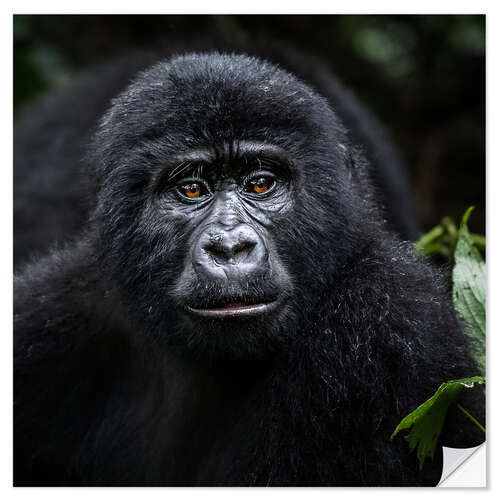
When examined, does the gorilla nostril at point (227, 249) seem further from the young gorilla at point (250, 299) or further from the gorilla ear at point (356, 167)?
the gorilla ear at point (356, 167)

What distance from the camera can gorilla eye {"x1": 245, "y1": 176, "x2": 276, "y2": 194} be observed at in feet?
10.2

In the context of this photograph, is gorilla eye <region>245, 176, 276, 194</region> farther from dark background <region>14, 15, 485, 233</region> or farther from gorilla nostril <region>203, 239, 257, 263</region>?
dark background <region>14, 15, 485, 233</region>

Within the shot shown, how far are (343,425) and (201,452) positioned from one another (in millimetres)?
778

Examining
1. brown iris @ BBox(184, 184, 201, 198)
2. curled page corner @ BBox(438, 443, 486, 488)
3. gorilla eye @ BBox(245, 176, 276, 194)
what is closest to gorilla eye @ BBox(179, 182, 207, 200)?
brown iris @ BBox(184, 184, 201, 198)

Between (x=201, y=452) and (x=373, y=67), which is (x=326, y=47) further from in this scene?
(x=201, y=452)

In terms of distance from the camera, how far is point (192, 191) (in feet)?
10.3

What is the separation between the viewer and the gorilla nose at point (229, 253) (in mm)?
2781

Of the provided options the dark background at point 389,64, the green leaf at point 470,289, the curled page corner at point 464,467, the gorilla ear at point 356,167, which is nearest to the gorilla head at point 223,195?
the gorilla ear at point 356,167

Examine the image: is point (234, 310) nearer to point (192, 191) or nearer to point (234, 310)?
point (234, 310)

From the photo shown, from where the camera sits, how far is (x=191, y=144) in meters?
3.07

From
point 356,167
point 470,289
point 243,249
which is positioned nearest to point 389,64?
point 356,167

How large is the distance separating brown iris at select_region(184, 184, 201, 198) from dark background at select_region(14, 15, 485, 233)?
1.95 meters

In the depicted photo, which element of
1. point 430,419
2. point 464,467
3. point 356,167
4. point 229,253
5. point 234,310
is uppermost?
point 356,167
